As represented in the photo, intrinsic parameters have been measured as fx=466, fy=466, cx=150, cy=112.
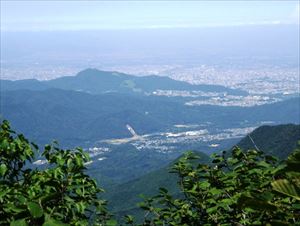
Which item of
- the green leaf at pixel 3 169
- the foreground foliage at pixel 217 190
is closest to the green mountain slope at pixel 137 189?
the foreground foliage at pixel 217 190

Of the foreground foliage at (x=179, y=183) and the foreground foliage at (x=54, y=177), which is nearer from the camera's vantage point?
the foreground foliage at (x=54, y=177)

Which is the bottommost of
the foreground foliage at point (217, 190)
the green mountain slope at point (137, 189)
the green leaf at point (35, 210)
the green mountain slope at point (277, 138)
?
the green mountain slope at point (137, 189)

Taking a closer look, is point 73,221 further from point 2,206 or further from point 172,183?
point 172,183

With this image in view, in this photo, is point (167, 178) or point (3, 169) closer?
point (3, 169)

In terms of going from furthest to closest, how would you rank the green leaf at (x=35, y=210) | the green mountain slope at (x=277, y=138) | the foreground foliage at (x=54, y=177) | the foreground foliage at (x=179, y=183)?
the green mountain slope at (x=277, y=138) < the foreground foliage at (x=179, y=183) < the foreground foliage at (x=54, y=177) < the green leaf at (x=35, y=210)

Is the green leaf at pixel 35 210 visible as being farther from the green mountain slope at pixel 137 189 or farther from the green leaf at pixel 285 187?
the green mountain slope at pixel 137 189

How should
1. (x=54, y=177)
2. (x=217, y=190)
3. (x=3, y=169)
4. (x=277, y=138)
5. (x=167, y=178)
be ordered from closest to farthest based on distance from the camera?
(x=54, y=177)
(x=217, y=190)
(x=3, y=169)
(x=277, y=138)
(x=167, y=178)

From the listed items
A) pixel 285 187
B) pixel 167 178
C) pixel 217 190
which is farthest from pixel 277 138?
pixel 285 187

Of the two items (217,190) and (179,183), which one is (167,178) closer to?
(179,183)

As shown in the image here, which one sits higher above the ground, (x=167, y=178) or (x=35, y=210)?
(x=35, y=210)
